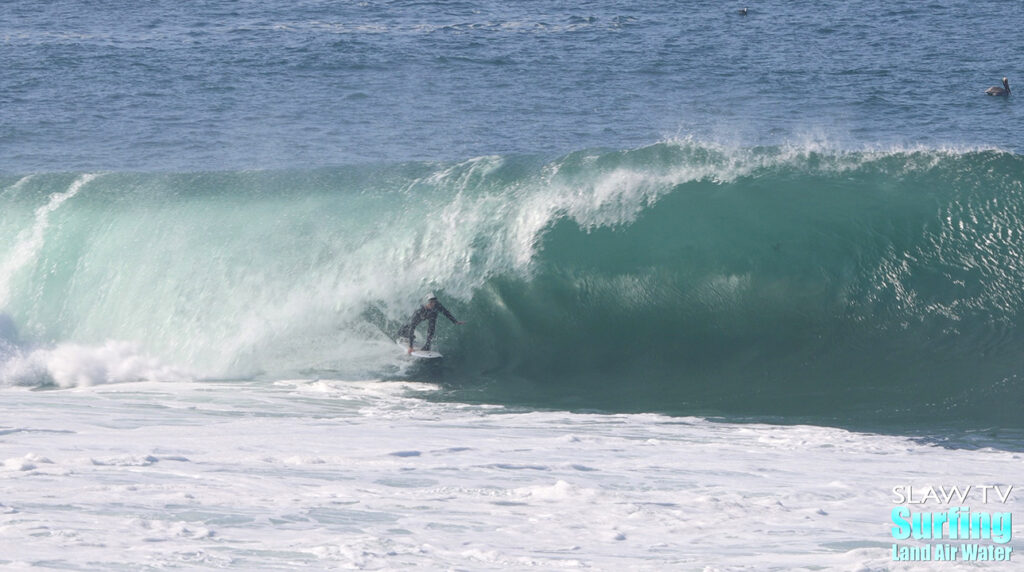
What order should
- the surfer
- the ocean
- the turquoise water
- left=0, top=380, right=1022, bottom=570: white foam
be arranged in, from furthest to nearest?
the surfer, the turquoise water, the ocean, left=0, top=380, right=1022, bottom=570: white foam

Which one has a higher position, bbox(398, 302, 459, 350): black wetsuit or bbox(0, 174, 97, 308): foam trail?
bbox(0, 174, 97, 308): foam trail

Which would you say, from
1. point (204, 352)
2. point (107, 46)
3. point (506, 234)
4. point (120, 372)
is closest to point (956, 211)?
point (506, 234)

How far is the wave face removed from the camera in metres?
13.7

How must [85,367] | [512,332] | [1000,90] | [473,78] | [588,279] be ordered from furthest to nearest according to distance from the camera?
[473,78] < [1000,90] < [588,279] < [512,332] < [85,367]

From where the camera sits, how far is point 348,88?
2738 centimetres

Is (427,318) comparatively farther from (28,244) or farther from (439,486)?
(28,244)

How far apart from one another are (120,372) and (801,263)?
8893mm

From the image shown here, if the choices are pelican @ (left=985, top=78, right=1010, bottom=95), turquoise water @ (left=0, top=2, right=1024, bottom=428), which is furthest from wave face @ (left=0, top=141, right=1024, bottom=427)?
pelican @ (left=985, top=78, right=1010, bottom=95)

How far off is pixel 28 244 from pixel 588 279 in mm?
8160

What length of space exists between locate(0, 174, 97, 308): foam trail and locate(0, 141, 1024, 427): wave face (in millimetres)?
37

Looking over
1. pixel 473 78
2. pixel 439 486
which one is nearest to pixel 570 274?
pixel 439 486

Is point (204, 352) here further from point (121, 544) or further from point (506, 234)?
point (121, 544)

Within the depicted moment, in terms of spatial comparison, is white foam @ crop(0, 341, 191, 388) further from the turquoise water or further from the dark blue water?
the dark blue water

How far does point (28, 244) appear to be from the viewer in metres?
16.5
